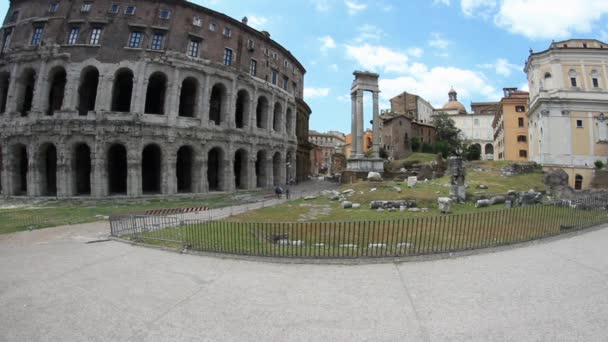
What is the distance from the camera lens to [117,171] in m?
29.5

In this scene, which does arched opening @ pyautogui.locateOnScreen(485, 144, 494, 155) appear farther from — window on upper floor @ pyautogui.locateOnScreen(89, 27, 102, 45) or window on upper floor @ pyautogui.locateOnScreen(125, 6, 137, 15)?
window on upper floor @ pyautogui.locateOnScreen(89, 27, 102, 45)

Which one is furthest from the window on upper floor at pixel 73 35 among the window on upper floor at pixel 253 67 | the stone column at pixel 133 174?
the window on upper floor at pixel 253 67

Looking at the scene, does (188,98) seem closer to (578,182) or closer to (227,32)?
(227,32)

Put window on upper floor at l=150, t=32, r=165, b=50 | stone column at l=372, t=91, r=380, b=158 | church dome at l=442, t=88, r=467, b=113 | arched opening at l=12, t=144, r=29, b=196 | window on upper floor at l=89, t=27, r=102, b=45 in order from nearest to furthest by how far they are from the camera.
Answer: window on upper floor at l=89, t=27, r=102, b=45, arched opening at l=12, t=144, r=29, b=196, window on upper floor at l=150, t=32, r=165, b=50, stone column at l=372, t=91, r=380, b=158, church dome at l=442, t=88, r=467, b=113

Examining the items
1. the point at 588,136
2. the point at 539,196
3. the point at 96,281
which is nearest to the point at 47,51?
the point at 96,281

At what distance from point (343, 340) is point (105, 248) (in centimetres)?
908

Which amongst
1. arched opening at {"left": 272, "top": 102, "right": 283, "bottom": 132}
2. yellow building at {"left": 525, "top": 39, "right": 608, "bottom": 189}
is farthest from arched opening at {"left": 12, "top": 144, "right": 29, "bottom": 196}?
yellow building at {"left": 525, "top": 39, "right": 608, "bottom": 189}

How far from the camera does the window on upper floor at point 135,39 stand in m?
25.6

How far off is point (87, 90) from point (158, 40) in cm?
895

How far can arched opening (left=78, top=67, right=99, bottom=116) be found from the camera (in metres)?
25.4

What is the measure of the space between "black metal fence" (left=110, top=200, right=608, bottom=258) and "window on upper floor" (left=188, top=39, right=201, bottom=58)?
21.3 meters

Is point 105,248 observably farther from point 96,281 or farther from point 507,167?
point 507,167

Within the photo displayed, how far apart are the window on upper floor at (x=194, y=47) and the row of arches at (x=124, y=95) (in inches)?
98.0

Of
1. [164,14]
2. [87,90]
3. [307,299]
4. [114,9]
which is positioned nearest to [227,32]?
[164,14]
